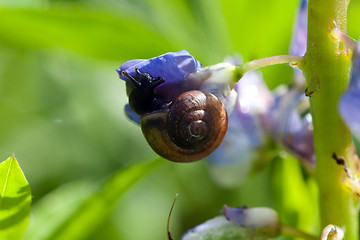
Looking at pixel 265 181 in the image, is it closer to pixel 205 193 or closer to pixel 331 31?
pixel 205 193

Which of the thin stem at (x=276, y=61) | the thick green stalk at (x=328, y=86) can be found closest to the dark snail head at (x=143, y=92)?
the thin stem at (x=276, y=61)

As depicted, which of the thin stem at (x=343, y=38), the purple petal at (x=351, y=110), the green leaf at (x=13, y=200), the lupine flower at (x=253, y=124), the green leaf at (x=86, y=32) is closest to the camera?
the purple petal at (x=351, y=110)

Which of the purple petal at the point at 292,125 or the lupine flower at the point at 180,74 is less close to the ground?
the lupine flower at the point at 180,74

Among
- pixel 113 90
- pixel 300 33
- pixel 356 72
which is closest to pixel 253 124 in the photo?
pixel 300 33

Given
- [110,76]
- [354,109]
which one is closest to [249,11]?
[110,76]

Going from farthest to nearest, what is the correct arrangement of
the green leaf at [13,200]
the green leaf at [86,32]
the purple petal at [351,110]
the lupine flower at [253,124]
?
the green leaf at [86,32] < the lupine flower at [253,124] < the green leaf at [13,200] < the purple petal at [351,110]

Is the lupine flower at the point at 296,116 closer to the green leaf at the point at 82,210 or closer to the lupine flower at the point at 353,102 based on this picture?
the green leaf at the point at 82,210

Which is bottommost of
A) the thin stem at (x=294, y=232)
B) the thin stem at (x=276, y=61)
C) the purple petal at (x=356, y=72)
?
the thin stem at (x=294, y=232)
